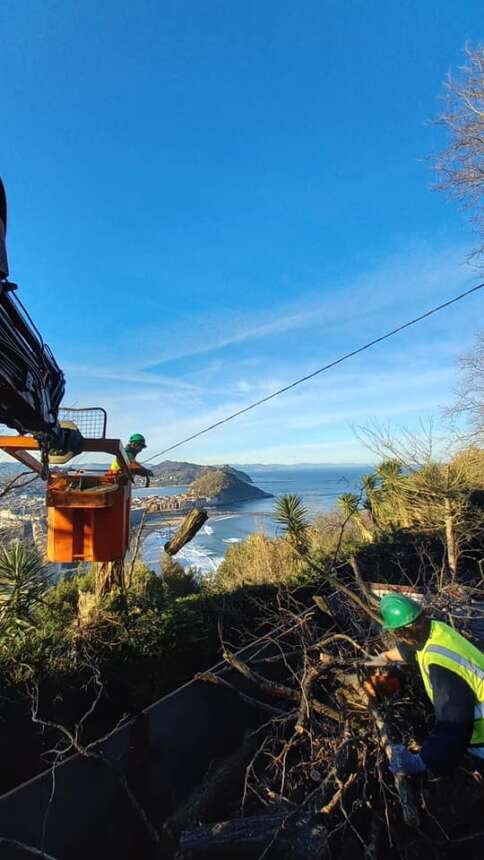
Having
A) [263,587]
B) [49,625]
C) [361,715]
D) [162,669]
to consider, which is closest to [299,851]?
[361,715]

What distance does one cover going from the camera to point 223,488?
114 ft

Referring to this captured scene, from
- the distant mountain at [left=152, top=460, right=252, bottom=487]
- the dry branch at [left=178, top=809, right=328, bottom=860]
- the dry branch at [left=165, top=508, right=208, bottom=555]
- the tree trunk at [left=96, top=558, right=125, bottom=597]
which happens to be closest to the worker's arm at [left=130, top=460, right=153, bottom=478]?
the tree trunk at [left=96, top=558, right=125, bottom=597]

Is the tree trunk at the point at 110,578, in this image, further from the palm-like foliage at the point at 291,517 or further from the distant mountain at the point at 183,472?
the distant mountain at the point at 183,472

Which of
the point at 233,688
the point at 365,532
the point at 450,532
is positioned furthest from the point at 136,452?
the point at 365,532

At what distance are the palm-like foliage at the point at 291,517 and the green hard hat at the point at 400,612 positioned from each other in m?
4.97

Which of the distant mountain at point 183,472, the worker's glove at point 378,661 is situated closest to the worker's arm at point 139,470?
the worker's glove at point 378,661

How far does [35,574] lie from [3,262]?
4658mm

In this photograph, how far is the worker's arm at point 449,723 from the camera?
257 centimetres

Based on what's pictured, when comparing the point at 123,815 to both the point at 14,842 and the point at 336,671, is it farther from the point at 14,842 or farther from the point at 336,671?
the point at 336,671

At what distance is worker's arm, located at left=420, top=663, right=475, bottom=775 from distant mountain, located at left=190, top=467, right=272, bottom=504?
2850 centimetres

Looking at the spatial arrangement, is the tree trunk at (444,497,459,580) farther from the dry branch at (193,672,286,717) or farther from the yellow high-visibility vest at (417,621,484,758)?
the yellow high-visibility vest at (417,621,484,758)

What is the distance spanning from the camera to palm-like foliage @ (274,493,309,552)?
8.27 metres

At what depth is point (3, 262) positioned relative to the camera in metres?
2.00

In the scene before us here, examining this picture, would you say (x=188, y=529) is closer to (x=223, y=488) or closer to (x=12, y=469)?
(x=12, y=469)
